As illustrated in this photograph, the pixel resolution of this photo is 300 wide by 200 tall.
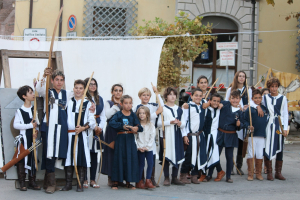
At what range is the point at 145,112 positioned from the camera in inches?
208

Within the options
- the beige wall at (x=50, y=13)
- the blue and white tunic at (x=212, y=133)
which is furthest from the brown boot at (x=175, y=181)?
the beige wall at (x=50, y=13)

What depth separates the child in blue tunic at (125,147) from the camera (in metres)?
5.08

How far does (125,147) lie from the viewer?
5148mm

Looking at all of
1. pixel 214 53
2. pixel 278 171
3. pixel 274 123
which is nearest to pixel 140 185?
pixel 278 171

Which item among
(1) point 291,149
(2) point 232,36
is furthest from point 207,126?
(2) point 232,36

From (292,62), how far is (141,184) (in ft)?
37.2

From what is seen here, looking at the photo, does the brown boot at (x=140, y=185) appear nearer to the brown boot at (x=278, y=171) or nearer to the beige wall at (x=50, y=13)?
the brown boot at (x=278, y=171)

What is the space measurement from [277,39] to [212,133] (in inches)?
393

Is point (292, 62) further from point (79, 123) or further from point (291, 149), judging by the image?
point (79, 123)

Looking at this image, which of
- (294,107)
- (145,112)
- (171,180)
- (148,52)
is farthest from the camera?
(294,107)

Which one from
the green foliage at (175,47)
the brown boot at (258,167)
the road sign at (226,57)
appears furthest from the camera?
the road sign at (226,57)

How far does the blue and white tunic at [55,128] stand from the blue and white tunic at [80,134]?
71 millimetres

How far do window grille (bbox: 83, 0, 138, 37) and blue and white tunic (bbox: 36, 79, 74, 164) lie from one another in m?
8.98

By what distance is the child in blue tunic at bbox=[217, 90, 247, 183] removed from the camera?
5914 millimetres
